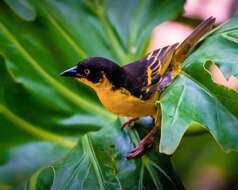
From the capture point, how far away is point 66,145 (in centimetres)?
144

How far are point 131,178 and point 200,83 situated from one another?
27cm

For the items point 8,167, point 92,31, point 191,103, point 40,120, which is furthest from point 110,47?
point 191,103

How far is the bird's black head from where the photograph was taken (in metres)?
1.30

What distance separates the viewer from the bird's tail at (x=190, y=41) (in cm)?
137

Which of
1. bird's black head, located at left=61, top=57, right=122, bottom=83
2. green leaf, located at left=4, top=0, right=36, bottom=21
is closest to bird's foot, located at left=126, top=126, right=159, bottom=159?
bird's black head, located at left=61, top=57, right=122, bottom=83

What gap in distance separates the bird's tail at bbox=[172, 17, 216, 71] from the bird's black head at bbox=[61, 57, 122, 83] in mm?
163

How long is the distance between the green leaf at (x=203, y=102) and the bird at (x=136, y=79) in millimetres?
130

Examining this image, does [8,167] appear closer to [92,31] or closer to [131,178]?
[131,178]

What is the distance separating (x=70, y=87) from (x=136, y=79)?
26 centimetres

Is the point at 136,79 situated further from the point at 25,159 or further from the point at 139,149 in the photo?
the point at 25,159

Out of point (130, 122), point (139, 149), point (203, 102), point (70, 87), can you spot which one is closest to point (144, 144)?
point (139, 149)

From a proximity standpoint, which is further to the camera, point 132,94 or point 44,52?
point 44,52

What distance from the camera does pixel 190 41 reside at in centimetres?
138

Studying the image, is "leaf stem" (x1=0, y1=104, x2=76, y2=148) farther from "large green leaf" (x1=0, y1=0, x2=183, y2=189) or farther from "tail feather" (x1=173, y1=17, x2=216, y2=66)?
"tail feather" (x1=173, y1=17, x2=216, y2=66)
